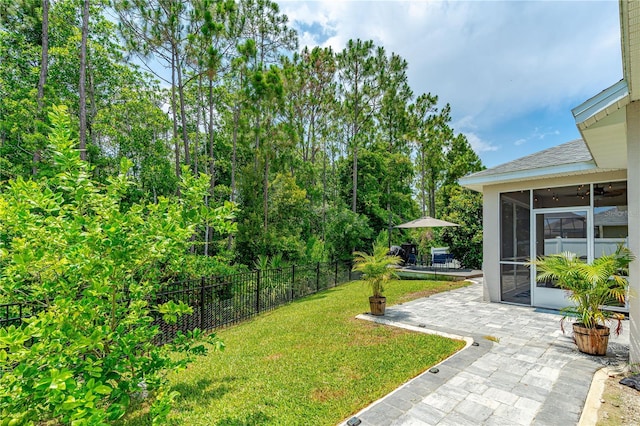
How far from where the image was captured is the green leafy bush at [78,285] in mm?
1724

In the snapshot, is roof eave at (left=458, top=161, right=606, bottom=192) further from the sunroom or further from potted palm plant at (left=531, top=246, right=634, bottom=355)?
potted palm plant at (left=531, top=246, right=634, bottom=355)

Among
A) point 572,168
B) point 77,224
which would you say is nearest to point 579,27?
point 572,168

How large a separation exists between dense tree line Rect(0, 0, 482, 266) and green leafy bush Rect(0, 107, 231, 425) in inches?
192

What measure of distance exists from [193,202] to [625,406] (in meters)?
5.02

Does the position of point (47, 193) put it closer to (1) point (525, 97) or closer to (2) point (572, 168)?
(2) point (572, 168)

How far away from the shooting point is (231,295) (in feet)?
24.5

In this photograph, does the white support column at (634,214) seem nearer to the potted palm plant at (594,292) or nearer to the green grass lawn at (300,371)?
the potted palm plant at (594,292)

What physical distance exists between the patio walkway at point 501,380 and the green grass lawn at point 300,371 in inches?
11.7

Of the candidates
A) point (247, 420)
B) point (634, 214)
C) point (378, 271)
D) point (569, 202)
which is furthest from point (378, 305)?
Result: point (569, 202)

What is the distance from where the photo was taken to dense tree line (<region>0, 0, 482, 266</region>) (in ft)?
36.3

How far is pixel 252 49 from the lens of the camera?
1173 centimetres

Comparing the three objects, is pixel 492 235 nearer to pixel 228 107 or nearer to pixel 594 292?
pixel 594 292

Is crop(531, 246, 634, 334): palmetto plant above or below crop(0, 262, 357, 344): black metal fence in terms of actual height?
above

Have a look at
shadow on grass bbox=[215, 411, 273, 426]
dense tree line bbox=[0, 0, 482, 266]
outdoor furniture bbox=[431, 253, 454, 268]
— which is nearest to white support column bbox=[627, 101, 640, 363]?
shadow on grass bbox=[215, 411, 273, 426]
